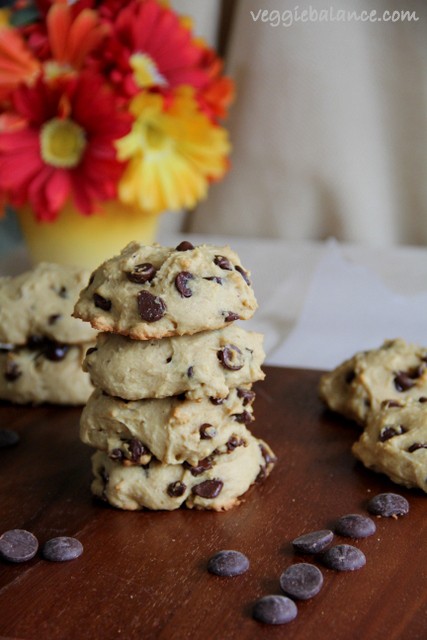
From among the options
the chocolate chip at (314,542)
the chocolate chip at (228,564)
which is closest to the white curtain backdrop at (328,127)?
the chocolate chip at (314,542)

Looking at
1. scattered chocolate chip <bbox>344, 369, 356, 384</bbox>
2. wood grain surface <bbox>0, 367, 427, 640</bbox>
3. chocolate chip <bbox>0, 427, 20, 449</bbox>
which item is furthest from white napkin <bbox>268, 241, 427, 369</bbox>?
chocolate chip <bbox>0, 427, 20, 449</bbox>

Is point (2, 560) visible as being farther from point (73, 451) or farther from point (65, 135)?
point (65, 135)

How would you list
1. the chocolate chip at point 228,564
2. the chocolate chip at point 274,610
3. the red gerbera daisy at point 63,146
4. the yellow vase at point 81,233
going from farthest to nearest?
the yellow vase at point 81,233 → the red gerbera daisy at point 63,146 → the chocolate chip at point 228,564 → the chocolate chip at point 274,610

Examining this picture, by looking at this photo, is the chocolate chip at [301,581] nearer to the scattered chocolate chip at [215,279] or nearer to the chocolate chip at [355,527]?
the chocolate chip at [355,527]

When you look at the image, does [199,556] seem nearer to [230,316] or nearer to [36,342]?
[230,316]

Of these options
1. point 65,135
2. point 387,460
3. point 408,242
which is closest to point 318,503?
point 387,460

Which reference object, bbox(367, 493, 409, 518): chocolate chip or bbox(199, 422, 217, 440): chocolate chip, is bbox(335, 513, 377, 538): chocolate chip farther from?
bbox(199, 422, 217, 440): chocolate chip

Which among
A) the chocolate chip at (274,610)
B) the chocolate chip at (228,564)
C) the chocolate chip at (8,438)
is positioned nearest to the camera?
the chocolate chip at (274,610)
